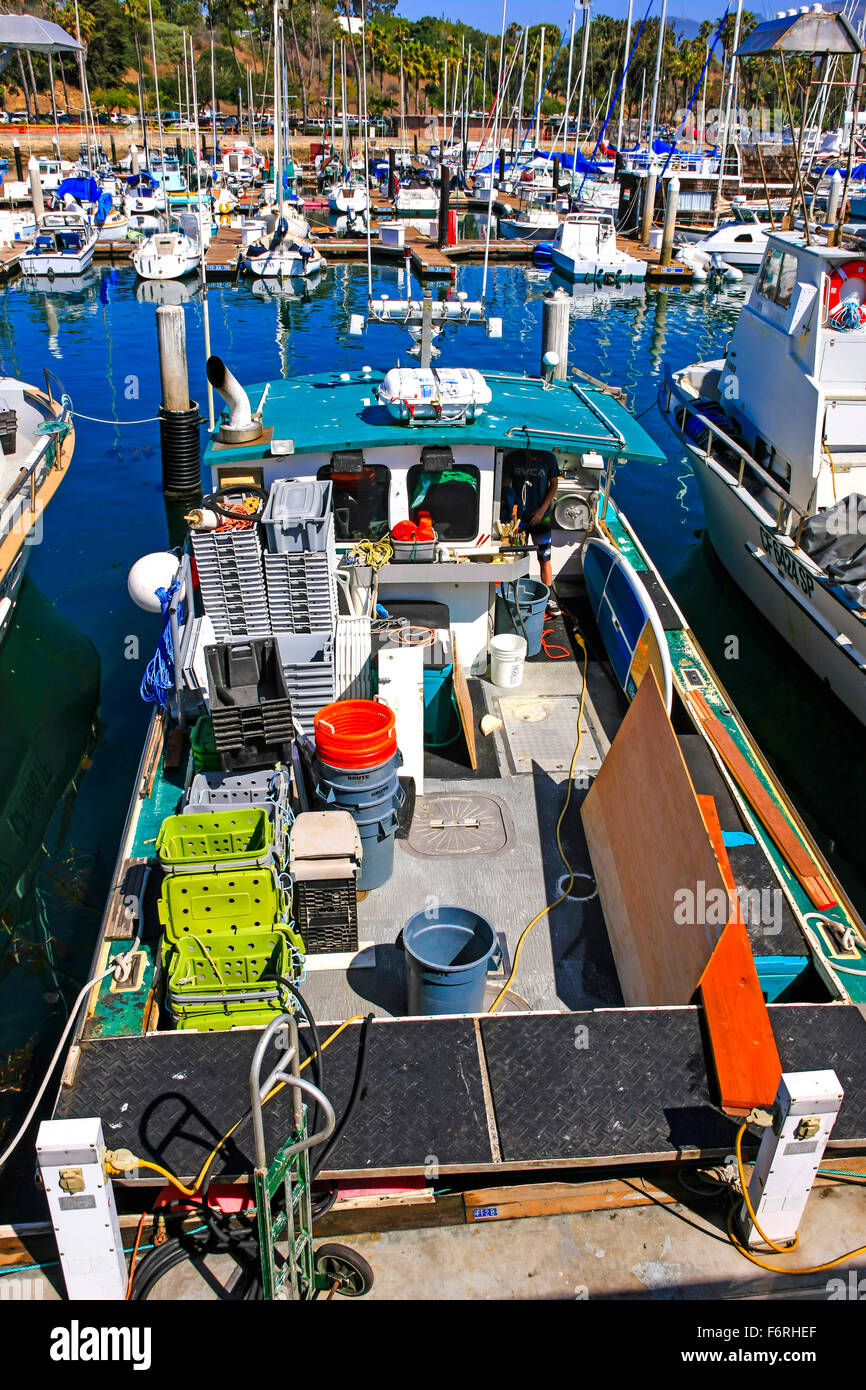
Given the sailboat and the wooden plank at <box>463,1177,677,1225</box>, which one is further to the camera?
the sailboat

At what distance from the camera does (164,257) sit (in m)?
35.5

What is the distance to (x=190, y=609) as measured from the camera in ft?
26.1

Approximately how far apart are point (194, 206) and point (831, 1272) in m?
48.4

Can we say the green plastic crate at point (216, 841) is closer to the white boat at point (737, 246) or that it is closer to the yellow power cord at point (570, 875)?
the yellow power cord at point (570, 875)

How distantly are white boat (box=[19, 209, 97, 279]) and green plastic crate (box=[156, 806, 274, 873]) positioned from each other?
3661cm

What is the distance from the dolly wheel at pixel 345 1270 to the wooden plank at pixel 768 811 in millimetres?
3539

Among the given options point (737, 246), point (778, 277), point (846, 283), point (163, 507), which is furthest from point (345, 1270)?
point (737, 246)

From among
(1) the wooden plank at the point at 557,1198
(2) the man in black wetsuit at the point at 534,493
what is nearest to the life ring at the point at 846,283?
(2) the man in black wetsuit at the point at 534,493

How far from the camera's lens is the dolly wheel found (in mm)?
3988

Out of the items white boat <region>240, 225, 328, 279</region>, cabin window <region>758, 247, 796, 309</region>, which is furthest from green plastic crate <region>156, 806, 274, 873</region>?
white boat <region>240, 225, 328, 279</region>

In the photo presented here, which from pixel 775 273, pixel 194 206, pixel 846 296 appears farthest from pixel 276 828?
pixel 194 206

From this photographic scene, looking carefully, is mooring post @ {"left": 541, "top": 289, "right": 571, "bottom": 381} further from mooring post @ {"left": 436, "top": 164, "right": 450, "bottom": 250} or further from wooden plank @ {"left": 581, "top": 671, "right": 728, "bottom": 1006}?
mooring post @ {"left": 436, "top": 164, "right": 450, "bottom": 250}

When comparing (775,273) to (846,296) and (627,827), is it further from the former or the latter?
(627,827)

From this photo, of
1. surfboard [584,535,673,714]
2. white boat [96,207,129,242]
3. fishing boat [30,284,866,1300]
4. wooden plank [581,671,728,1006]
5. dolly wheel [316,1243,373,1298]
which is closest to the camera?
dolly wheel [316,1243,373,1298]
